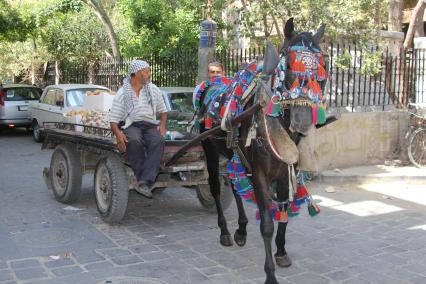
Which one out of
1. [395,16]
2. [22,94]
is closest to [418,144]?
[395,16]

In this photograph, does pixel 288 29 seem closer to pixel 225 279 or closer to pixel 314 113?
pixel 314 113

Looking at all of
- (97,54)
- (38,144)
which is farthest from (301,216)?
(97,54)

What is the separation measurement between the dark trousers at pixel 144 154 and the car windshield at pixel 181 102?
11.2ft

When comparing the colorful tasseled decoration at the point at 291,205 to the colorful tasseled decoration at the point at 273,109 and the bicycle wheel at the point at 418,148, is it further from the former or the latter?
the bicycle wheel at the point at 418,148

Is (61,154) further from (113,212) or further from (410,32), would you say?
(410,32)

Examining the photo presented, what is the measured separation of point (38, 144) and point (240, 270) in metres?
11.4

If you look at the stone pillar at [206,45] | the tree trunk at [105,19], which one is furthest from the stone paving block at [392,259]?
the tree trunk at [105,19]

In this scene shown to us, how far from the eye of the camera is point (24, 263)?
5219mm

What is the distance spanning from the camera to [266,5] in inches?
452

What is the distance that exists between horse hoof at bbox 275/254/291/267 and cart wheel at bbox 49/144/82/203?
3409 millimetres

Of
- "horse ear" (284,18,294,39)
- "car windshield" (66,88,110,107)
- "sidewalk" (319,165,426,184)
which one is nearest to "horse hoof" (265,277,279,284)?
"horse ear" (284,18,294,39)

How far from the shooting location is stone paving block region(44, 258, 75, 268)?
5.18 metres

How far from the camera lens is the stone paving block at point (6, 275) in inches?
189

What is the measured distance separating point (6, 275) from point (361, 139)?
25.2 ft
